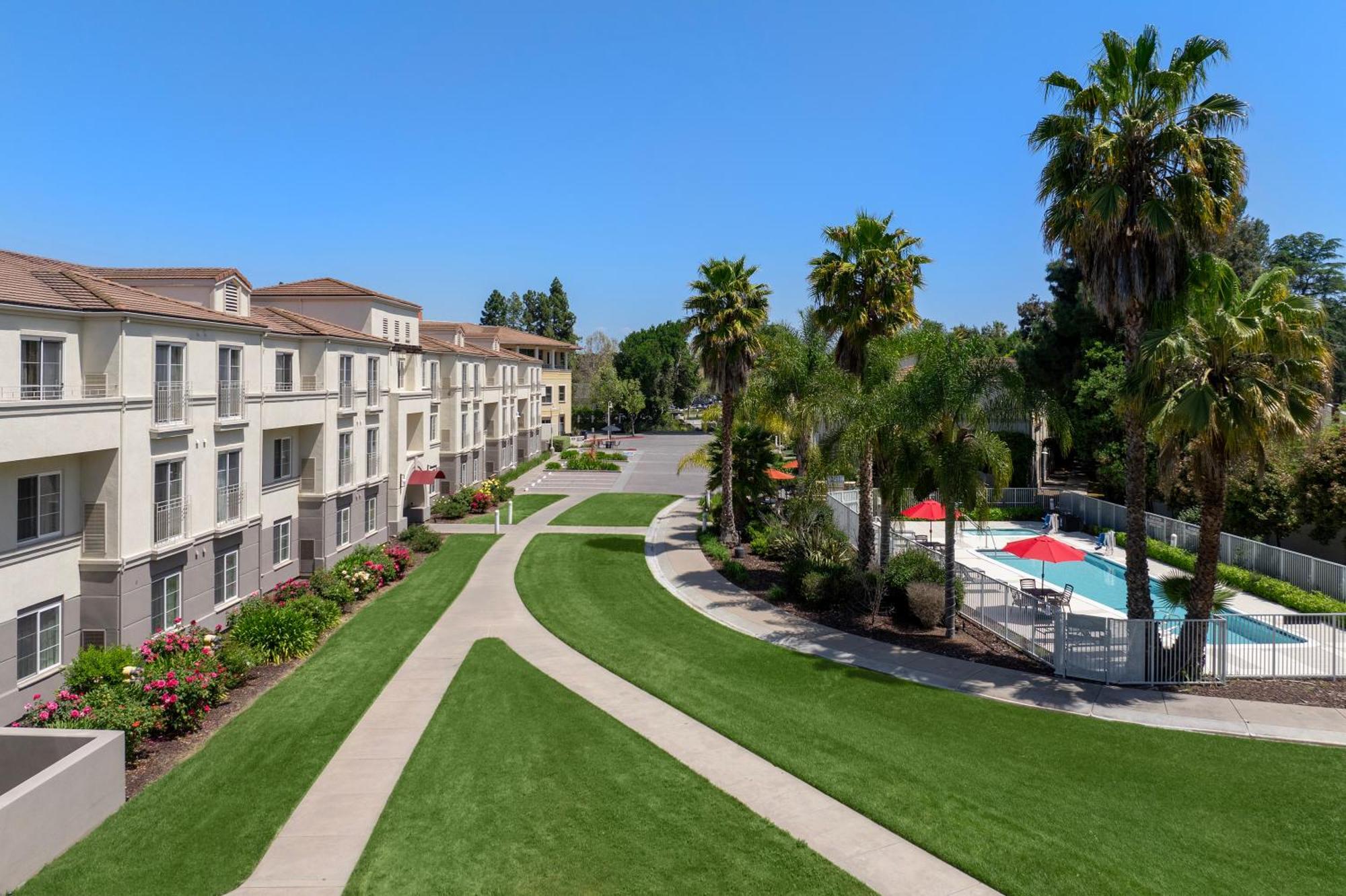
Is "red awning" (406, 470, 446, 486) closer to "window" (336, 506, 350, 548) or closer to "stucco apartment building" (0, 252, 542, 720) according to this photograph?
"stucco apartment building" (0, 252, 542, 720)

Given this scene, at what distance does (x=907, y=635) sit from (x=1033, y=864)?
10572 mm

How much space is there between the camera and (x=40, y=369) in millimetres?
15906

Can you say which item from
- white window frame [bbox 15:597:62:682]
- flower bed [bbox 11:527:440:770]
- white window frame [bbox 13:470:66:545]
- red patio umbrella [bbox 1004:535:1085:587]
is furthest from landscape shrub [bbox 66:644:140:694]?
red patio umbrella [bbox 1004:535:1085:587]

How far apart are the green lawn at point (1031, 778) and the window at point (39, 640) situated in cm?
1175

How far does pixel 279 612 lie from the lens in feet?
64.8

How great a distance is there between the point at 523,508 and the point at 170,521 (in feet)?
80.6

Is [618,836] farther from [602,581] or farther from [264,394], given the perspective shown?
[264,394]

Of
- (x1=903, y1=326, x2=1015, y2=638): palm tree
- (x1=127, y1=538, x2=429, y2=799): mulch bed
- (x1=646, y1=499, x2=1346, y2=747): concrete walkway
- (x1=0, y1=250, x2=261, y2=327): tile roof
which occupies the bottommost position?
(x1=127, y1=538, x2=429, y2=799): mulch bed

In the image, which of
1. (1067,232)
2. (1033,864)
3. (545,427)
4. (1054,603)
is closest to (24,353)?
(1033,864)

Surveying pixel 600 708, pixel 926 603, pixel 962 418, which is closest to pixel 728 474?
pixel 926 603

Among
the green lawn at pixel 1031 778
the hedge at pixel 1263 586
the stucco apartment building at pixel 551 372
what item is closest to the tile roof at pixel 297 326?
the green lawn at pixel 1031 778

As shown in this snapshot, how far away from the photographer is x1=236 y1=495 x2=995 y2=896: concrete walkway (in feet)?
32.2

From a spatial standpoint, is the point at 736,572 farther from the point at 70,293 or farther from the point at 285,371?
the point at 70,293

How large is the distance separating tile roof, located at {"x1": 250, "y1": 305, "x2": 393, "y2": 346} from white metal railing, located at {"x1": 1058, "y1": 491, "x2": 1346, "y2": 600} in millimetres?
26497
